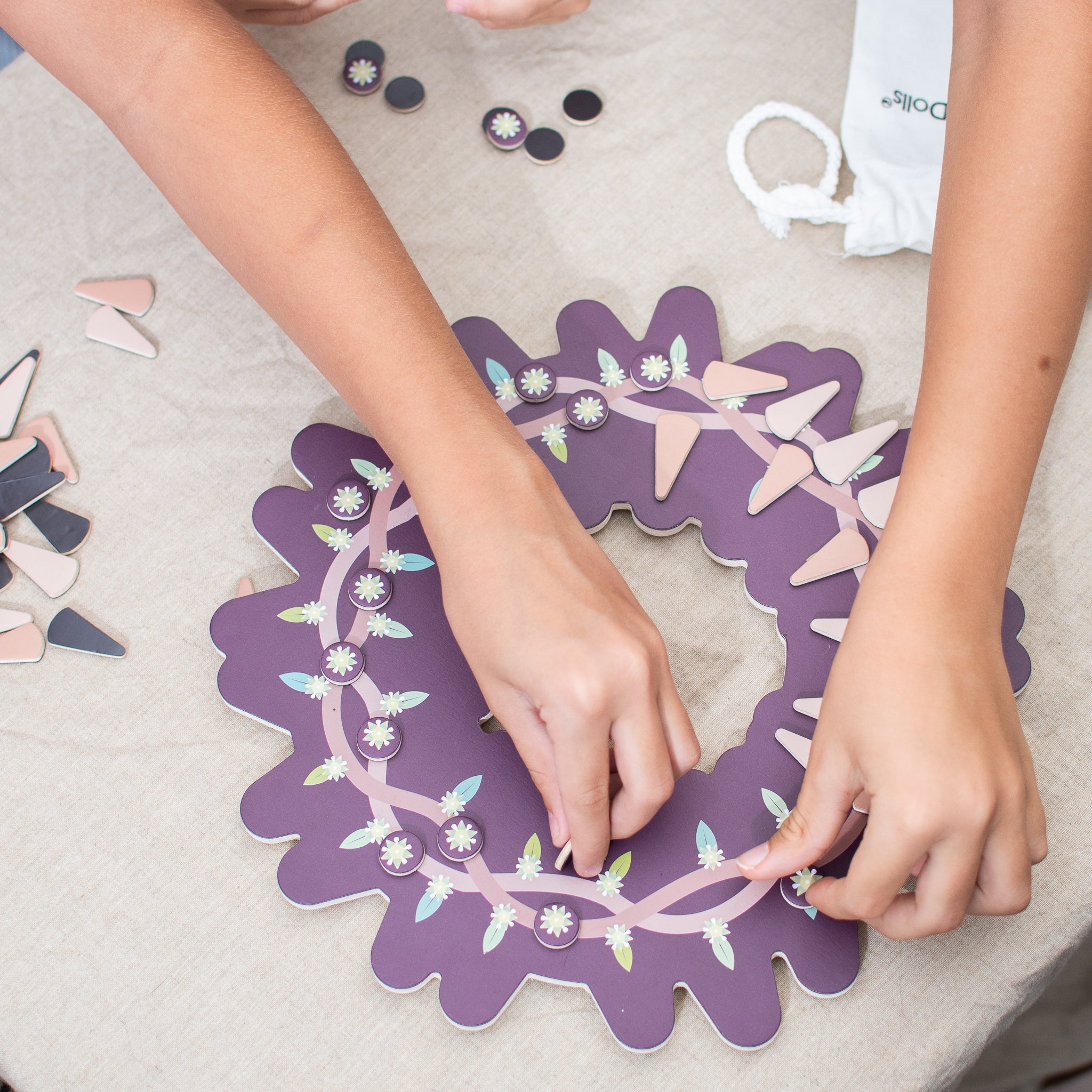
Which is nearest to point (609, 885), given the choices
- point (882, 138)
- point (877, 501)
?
point (877, 501)

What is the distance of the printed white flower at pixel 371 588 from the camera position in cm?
65

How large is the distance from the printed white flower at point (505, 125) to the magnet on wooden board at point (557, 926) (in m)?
0.64

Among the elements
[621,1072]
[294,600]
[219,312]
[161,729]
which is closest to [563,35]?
[219,312]

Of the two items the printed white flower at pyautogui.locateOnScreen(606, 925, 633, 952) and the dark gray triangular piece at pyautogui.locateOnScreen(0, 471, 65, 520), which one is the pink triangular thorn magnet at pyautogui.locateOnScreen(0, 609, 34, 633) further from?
the printed white flower at pyautogui.locateOnScreen(606, 925, 633, 952)

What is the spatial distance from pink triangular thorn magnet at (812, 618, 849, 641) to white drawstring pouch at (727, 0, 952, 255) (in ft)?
1.11

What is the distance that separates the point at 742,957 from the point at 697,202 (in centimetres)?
61

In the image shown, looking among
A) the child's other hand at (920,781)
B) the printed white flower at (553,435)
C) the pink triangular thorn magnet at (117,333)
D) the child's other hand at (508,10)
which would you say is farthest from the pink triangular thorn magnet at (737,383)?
the pink triangular thorn magnet at (117,333)

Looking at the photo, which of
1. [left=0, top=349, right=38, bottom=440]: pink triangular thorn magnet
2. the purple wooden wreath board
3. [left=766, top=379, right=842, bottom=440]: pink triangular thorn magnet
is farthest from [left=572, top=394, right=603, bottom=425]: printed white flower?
[left=0, top=349, right=38, bottom=440]: pink triangular thorn magnet

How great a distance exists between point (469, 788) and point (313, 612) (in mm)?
172

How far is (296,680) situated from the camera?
637 mm

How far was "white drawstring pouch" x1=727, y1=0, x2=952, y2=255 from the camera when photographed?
765mm

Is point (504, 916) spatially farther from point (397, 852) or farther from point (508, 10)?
point (508, 10)

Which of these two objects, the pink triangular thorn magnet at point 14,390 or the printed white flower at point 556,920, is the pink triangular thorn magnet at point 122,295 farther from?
the printed white flower at point 556,920

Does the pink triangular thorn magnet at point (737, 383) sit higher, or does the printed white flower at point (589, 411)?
the printed white flower at point (589, 411)
